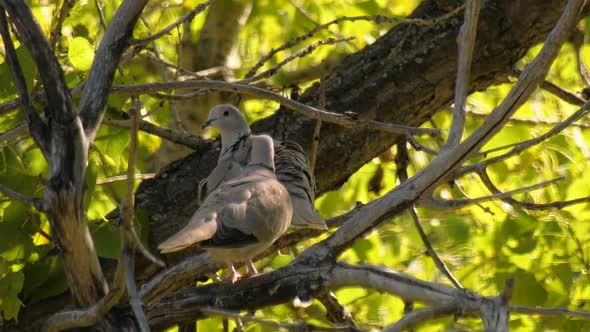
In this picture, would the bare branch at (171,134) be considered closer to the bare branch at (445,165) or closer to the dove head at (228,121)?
the dove head at (228,121)

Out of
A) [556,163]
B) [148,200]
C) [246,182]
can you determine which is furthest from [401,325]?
[556,163]

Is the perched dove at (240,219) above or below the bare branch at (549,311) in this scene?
above

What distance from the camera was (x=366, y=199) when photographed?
16.4ft

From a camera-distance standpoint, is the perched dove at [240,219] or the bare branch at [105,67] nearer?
the bare branch at [105,67]

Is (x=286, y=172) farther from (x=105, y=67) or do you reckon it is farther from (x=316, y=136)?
(x=105, y=67)

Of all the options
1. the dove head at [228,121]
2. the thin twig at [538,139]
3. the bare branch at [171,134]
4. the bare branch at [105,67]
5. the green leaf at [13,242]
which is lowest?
the green leaf at [13,242]

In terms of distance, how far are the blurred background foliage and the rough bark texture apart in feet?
0.84

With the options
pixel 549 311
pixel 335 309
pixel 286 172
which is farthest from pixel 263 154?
pixel 549 311

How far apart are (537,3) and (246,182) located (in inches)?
59.0

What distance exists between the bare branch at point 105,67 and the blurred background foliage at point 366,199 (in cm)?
46

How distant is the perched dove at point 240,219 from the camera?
10.3ft

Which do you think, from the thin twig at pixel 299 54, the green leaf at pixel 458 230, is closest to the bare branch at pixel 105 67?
the thin twig at pixel 299 54

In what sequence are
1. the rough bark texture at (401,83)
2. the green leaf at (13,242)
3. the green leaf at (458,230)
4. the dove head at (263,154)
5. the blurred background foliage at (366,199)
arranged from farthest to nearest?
the green leaf at (458,230), the rough bark texture at (401,83), the dove head at (263,154), the blurred background foliage at (366,199), the green leaf at (13,242)

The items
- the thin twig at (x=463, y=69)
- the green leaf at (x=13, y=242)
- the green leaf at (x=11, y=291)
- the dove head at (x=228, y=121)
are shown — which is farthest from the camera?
the dove head at (x=228, y=121)
